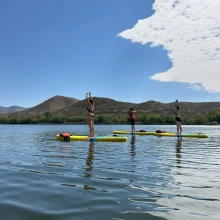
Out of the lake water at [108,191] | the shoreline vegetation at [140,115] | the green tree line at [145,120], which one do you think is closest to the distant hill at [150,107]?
the shoreline vegetation at [140,115]

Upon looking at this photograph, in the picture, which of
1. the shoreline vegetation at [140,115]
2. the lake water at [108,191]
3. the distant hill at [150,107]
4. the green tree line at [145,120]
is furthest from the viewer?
the distant hill at [150,107]

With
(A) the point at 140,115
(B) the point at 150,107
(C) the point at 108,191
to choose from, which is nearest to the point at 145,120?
(A) the point at 140,115

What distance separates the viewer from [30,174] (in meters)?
7.68

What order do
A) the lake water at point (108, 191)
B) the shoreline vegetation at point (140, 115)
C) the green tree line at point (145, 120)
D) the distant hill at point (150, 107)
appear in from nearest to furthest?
the lake water at point (108, 191)
the green tree line at point (145, 120)
the shoreline vegetation at point (140, 115)
the distant hill at point (150, 107)

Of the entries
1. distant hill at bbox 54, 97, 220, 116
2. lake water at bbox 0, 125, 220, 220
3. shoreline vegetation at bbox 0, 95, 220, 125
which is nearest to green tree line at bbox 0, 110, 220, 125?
shoreline vegetation at bbox 0, 95, 220, 125

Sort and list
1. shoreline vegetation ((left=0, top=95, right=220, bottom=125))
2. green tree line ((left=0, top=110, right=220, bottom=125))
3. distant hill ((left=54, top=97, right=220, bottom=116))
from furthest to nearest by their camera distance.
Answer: distant hill ((left=54, top=97, right=220, bottom=116)), shoreline vegetation ((left=0, top=95, right=220, bottom=125)), green tree line ((left=0, top=110, right=220, bottom=125))

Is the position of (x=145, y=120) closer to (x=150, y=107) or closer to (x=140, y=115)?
(x=140, y=115)

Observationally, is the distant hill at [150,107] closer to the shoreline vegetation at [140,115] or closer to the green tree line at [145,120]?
the shoreline vegetation at [140,115]

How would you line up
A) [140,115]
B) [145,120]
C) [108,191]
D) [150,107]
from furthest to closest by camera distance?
[150,107] < [140,115] < [145,120] < [108,191]

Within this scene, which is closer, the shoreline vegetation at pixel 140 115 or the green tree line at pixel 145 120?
the green tree line at pixel 145 120

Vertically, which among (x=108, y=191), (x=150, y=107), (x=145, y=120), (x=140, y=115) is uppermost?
(x=150, y=107)

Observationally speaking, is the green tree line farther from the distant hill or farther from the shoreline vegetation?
the distant hill

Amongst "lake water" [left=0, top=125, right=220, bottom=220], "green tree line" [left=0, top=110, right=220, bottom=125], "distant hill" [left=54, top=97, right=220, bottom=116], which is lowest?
"lake water" [left=0, top=125, right=220, bottom=220]

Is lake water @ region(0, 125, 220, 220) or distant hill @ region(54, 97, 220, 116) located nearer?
lake water @ region(0, 125, 220, 220)
